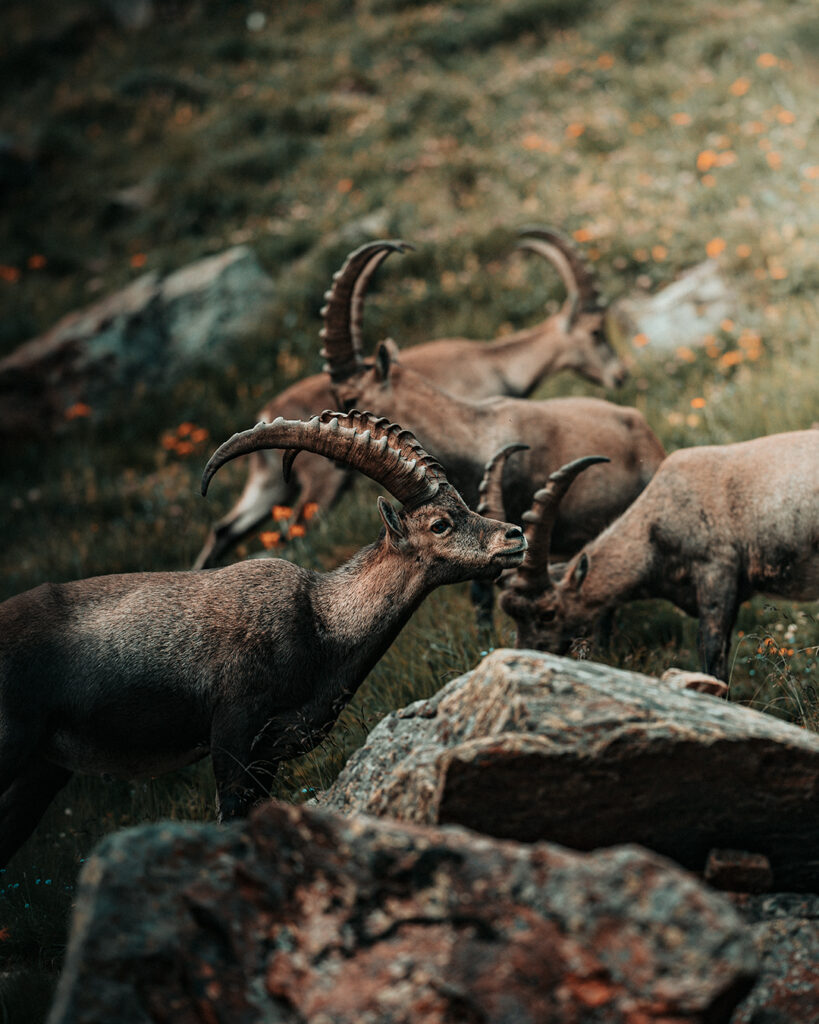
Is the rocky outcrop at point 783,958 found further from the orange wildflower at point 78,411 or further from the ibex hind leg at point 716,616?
the orange wildflower at point 78,411

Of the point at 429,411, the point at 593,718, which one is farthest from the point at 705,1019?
the point at 429,411

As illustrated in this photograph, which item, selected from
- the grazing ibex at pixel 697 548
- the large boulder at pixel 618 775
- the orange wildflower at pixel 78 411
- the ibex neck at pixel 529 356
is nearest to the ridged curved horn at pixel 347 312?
the grazing ibex at pixel 697 548

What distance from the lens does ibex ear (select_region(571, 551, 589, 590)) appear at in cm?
651

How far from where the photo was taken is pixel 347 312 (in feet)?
25.8

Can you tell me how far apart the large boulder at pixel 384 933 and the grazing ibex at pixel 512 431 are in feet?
16.1

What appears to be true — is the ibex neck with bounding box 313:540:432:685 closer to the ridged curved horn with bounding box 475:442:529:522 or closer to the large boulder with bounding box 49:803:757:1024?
the ridged curved horn with bounding box 475:442:529:522

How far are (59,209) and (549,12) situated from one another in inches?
396

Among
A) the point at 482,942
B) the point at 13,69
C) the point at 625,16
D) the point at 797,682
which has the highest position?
the point at 13,69

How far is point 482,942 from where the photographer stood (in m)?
2.66

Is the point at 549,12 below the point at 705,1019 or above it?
above

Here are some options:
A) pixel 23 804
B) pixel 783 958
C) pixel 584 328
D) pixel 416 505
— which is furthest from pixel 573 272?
pixel 783 958

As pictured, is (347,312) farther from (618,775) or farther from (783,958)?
(783,958)

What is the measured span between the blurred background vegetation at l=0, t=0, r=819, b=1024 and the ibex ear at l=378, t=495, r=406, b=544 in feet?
3.10

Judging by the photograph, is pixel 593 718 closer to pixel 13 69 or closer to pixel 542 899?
pixel 542 899
